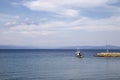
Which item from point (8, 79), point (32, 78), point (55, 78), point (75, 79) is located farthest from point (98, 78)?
point (8, 79)

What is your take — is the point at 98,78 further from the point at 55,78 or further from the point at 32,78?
the point at 32,78

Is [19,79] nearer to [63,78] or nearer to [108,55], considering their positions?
[63,78]

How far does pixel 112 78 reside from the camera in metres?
50.4

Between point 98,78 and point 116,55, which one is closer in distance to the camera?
point 98,78

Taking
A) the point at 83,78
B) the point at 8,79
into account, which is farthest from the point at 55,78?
the point at 8,79

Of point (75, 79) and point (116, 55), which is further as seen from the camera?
point (116, 55)

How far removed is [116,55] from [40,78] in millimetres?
101644

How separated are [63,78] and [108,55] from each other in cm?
9789

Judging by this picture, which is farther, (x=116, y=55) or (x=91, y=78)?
(x=116, y=55)

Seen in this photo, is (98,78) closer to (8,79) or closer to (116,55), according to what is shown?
(8,79)

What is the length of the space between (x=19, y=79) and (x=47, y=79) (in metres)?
5.02

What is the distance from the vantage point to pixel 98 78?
1975 inches

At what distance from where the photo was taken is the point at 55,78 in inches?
1973

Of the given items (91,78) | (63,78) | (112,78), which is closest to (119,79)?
(112,78)
